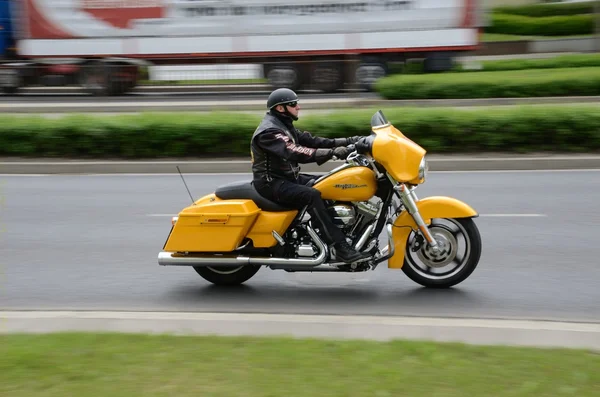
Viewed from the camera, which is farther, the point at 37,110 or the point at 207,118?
the point at 37,110

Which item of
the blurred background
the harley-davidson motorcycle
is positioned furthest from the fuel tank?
the blurred background

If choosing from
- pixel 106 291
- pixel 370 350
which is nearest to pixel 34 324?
pixel 106 291

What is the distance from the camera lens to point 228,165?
1374 centimetres

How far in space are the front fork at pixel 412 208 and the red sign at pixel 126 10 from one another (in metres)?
21.0

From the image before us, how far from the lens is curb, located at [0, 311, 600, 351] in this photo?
522 cm

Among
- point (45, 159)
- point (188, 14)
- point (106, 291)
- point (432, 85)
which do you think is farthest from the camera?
point (188, 14)

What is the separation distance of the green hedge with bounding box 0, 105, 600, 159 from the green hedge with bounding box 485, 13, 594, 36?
30769 mm

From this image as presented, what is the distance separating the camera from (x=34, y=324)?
5.84m

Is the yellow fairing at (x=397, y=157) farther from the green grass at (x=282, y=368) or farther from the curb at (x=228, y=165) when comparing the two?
the curb at (x=228, y=165)

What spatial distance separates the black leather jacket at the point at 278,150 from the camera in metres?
6.62

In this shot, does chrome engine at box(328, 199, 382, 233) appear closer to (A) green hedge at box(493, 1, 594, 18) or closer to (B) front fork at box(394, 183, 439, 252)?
(B) front fork at box(394, 183, 439, 252)

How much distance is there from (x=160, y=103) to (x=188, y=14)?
541 centimetres

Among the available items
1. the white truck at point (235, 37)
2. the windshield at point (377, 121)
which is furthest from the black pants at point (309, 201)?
the white truck at point (235, 37)

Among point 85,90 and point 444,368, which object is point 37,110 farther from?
point 444,368
